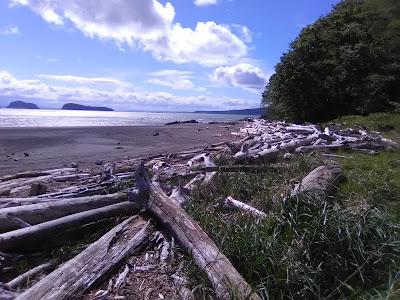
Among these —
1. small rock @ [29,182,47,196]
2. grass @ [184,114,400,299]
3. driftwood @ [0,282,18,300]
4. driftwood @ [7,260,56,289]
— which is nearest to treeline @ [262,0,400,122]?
grass @ [184,114,400,299]

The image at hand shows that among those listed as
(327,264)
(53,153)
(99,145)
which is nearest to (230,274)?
(327,264)

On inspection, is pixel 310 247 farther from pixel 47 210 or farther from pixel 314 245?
pixel 47 210

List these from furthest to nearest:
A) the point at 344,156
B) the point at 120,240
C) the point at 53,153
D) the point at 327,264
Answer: the point at 53,153 → the point at 344,156 → the point at 120,240 → the point at 327,264

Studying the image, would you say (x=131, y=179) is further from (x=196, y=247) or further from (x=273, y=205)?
(x=196, y=247)

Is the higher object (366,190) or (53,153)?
(366,190)

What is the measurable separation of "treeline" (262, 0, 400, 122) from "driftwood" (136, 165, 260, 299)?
22.8 m

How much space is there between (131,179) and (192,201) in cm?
168

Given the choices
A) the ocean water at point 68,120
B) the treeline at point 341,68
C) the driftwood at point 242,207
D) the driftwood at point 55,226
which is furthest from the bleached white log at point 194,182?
the ocean water at point 68,120

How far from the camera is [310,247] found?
4.59m

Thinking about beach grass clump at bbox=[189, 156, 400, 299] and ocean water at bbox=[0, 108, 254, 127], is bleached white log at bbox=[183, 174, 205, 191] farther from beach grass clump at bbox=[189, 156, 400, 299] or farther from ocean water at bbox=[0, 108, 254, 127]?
ocean water at bbox=[0, 108, 254, 127]

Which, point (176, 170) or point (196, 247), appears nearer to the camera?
point (196, 247)

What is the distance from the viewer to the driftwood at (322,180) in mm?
6369

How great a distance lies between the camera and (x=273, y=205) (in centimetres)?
605

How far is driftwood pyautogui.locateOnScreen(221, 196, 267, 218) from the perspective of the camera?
18.5 feet
